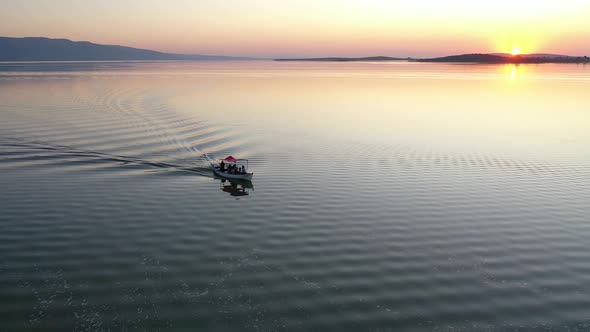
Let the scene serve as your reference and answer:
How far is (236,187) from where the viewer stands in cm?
4131

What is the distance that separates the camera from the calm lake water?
837 inches

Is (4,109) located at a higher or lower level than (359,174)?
higher

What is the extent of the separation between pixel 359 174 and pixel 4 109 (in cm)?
7250

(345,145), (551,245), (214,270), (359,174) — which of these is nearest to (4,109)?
(345,145)

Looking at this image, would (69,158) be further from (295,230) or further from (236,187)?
(295,230)

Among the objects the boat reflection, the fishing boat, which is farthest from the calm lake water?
the fishing boat

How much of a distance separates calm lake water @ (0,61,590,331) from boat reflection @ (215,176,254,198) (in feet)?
0.96

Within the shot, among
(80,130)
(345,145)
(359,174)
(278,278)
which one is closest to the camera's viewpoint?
(278,278)

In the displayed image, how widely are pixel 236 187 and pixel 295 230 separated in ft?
40.1

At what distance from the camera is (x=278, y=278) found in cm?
2420

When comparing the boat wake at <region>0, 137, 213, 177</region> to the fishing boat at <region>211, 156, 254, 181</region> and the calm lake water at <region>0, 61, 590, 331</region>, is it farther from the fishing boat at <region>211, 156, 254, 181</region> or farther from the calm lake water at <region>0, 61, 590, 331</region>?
the fishing boat at <region>211, 156, 254, 181</region>

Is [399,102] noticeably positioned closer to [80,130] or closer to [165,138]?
[165,138]

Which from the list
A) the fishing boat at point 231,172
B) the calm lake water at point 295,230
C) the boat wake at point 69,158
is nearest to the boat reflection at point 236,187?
the calm lake water at point 295,230

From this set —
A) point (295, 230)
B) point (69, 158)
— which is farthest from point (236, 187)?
point (69, 158)
